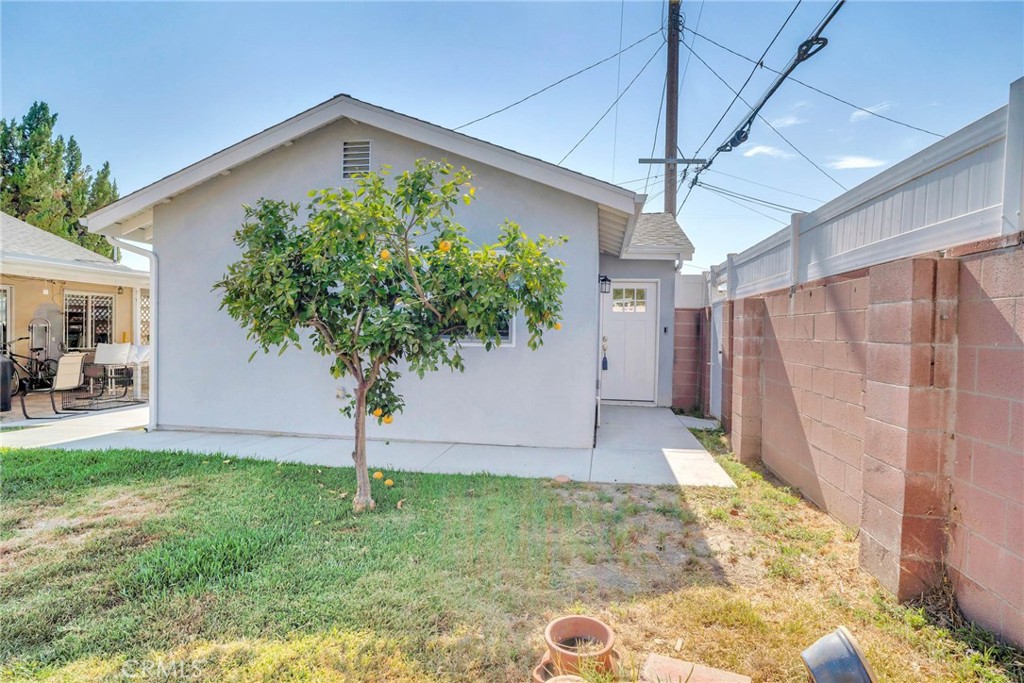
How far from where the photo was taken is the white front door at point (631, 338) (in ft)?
33.1

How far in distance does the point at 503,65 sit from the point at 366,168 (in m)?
5.53

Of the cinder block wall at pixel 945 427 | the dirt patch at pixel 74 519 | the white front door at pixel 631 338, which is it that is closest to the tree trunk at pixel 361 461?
the dirt patch at pixel 74 519

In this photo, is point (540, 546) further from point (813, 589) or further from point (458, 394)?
point (458, 394)

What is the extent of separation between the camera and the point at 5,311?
10.9 meters

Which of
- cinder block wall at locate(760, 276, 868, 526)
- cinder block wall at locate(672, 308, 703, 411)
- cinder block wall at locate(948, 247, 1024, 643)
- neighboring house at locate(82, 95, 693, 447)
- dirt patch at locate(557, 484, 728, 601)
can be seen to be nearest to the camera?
cinder block wall at locate(948, 247, 1024, 643)

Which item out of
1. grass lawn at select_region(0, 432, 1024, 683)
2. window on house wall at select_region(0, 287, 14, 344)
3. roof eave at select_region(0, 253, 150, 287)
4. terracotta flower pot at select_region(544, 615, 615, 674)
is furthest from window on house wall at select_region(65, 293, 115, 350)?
terracotta flower pot at select_region(544, 615, 615, 674)

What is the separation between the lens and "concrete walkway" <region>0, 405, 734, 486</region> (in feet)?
18.8

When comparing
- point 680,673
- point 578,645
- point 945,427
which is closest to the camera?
point 680,673

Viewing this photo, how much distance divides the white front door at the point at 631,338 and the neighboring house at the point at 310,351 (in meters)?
2.19

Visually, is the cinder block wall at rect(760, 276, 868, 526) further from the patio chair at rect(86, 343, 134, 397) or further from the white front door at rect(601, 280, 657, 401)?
the patio chair at rect(86, 343, 134, 397)

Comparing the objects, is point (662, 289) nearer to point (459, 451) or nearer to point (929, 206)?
point (459, 451)

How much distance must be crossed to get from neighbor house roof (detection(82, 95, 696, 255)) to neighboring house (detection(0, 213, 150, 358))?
3.55m

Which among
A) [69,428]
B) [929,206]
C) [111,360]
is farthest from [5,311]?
[929,206]

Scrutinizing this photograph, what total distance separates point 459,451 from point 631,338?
16.3ft
